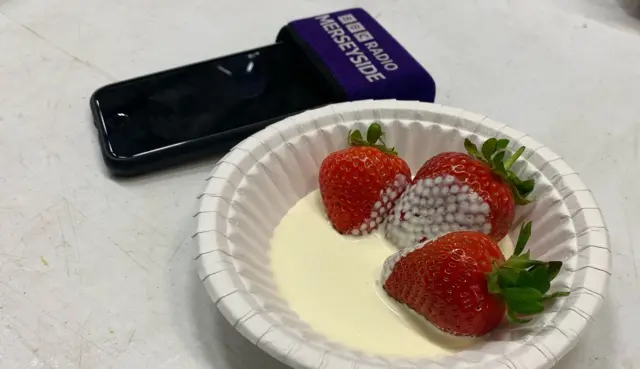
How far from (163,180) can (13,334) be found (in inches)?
9.5

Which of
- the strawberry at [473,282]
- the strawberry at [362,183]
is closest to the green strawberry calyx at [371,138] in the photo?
the strawberry at [362,183]

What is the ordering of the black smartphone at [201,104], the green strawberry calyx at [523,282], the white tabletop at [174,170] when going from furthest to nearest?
the black smartphone at [201,104], the white tabletop at [174,170], the green strawberry calyx at [523,282]

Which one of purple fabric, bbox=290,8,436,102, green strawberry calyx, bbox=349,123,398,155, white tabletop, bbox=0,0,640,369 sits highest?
green strawberry calyx, bbox=349,123,398,155

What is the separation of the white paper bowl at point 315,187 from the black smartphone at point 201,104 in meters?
0.10

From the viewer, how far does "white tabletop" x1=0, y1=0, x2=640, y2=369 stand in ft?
2.09

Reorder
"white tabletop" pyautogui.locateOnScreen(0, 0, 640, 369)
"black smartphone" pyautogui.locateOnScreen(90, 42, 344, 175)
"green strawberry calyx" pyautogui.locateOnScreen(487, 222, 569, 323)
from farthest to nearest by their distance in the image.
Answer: "black smartphone" pyautogui.locateOnScreen(90, 42, 344, 175) → "white tabletop" pyautogui.locateOnScreen(0, 0, 640, 369) → "green strawberry calyx" pyautogui.locateOnScreen(487, 222, 569, 323)

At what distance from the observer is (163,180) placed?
31.0 inches

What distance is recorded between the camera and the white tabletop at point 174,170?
0.64 metres

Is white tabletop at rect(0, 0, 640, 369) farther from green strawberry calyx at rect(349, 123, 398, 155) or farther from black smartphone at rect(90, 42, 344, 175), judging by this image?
green strawberry calyx at rect(349, 123, 398, 155)

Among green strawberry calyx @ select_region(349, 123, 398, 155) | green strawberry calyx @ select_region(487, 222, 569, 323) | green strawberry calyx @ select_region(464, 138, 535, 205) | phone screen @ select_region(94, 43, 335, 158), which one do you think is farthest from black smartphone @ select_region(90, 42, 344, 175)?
green strawberry calyx @ select_region(487, 222, 569, 323)

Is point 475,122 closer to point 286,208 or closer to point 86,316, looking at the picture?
point 286,208

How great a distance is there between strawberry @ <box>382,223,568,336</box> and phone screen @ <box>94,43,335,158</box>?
33cm

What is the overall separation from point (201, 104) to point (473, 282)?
1.46ft

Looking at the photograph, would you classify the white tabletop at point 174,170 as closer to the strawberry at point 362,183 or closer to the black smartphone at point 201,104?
the black smartphone at point 201,104
